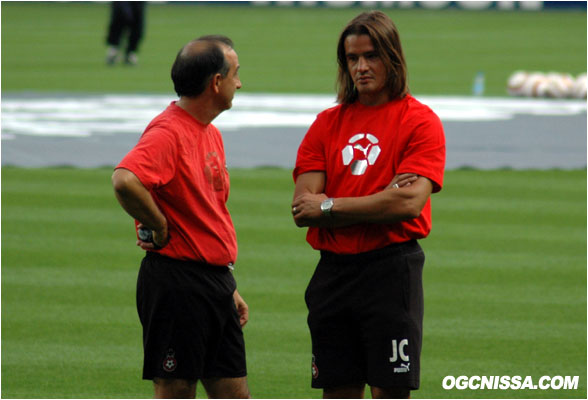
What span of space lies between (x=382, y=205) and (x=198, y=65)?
3.21ft

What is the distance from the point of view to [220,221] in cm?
488

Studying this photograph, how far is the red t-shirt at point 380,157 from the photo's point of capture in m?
4.91

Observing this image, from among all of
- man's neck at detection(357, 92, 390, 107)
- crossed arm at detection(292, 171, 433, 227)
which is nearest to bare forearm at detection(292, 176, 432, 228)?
crossed arm at detection(292, 171, 433, 227)

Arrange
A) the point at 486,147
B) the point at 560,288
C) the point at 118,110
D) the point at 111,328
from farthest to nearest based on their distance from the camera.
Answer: the point at 118,110 → the point at 486,147 → the point at 560,288 → the point at 111,328

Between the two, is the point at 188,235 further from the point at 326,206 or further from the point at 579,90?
Result: the point at 579,90

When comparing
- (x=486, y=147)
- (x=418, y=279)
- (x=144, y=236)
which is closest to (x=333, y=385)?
(x=418, y=279)

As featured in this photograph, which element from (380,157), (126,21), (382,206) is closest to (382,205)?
(382,206)

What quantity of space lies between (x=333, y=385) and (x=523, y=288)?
4.25 metres

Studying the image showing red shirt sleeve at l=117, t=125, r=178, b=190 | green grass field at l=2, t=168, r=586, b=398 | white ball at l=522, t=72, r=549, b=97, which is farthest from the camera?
white ball at l=522, t=72, r=549, b=97

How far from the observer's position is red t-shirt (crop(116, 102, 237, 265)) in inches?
184

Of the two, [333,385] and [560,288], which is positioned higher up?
[333,385]

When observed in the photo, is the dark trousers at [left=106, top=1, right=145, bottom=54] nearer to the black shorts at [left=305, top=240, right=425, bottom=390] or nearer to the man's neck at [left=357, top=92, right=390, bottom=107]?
the man's neck at [left=357, top=92, right=390, bottom=107]

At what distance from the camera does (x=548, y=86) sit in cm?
2319

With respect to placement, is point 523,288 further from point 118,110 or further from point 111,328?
point 118,110
